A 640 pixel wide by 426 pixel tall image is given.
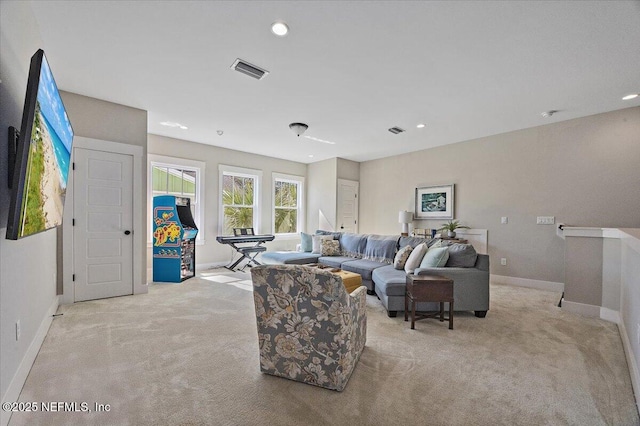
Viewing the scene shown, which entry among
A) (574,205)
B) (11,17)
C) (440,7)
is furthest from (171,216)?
(574,205)

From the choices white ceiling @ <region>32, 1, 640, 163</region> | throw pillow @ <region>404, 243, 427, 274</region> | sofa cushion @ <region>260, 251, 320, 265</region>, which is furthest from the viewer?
sofa cushion @ <region>260, 251, 320, 265</region>

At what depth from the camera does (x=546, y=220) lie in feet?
15.4

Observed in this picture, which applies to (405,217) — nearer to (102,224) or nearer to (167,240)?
(167,240)

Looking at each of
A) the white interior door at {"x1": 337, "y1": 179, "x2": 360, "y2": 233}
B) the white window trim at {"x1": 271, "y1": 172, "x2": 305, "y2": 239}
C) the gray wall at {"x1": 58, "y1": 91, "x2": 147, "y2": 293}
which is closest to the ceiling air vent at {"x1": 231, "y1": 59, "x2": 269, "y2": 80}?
the gray wall at {"x1": 58, "y1": 91, "x2": 147, "y2": 293}

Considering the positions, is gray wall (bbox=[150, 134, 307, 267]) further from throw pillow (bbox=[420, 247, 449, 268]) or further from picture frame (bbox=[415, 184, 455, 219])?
throw pillow (bbox=[420, 247, 449, 268])

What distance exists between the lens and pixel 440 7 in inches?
82.0

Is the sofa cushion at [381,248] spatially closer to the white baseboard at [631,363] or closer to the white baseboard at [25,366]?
the white baseboard at [631,363]

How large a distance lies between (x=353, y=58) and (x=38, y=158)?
253 cm

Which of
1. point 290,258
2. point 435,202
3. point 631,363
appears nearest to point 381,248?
point 290,258

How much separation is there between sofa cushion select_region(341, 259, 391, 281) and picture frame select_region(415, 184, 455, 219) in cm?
222

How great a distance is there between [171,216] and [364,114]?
12.0 ft

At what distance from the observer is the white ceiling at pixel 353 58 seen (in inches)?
85.5

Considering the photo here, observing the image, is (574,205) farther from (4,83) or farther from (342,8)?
(4,83)

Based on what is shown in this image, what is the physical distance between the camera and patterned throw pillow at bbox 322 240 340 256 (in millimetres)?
5414
